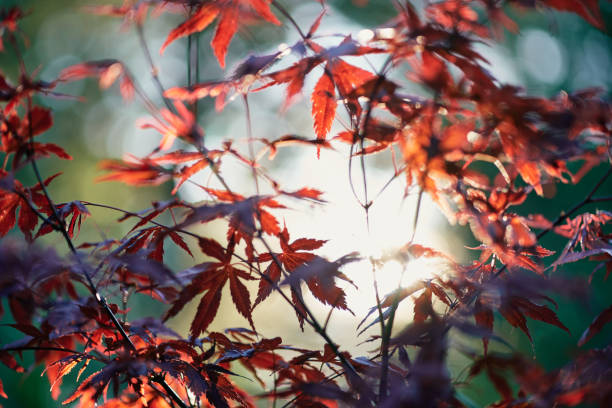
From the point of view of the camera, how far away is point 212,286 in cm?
90

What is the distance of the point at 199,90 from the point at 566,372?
0.79m

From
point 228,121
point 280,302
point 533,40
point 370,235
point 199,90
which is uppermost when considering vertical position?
point 199,90

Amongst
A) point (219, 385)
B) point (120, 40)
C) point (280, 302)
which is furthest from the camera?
point (120, 40)

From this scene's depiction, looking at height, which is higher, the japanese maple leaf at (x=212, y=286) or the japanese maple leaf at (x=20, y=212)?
the japanese maple leaf at (x=20, y=212)

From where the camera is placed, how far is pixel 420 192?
2.38 feet

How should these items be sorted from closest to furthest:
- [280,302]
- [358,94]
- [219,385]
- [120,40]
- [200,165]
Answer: [358,94], [200,165], [219,385], [280,302], [120,40]

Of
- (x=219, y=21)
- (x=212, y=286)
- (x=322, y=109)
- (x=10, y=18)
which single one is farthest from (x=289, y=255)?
(x=10, y=18)

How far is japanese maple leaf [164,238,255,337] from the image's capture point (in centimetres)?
81

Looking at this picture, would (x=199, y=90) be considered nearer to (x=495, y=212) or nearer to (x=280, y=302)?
(x=495, y=212)

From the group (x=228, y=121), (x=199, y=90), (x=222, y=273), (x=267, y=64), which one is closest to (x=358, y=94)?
(x=267, y=64)

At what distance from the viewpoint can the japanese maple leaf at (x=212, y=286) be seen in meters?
0.81

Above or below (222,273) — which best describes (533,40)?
below

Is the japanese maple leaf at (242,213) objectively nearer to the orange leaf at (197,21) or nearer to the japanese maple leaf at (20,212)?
the orange leaf at (197,21)

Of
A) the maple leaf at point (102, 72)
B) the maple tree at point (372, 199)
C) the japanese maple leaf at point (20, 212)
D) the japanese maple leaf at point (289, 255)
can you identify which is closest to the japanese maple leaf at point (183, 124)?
the maple tree at point (372, 199)
